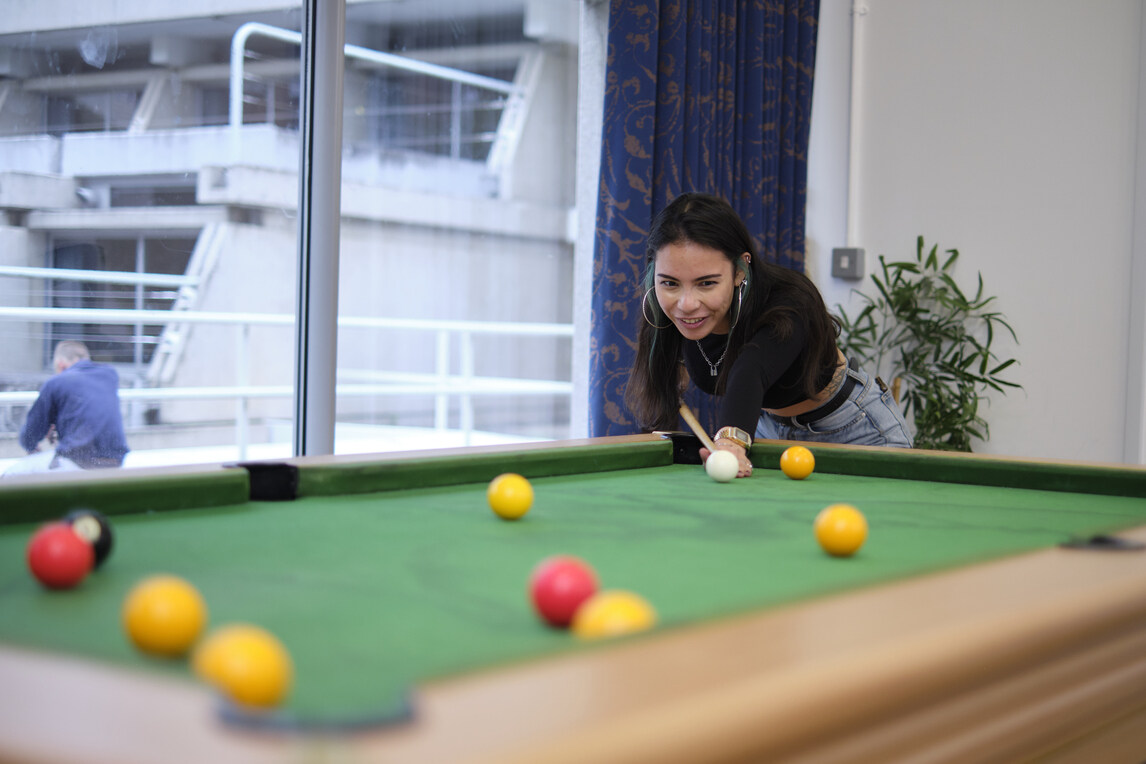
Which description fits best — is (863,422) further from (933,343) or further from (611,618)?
(611,618)

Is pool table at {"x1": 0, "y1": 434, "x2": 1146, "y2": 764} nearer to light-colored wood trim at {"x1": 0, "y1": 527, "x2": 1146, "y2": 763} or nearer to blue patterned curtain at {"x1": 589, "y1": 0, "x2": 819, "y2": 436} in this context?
light-colored wood trim at {"x1": 0, "y1": 527, "x2": 1146, "y2": 763}

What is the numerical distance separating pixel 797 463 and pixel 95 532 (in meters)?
1.40

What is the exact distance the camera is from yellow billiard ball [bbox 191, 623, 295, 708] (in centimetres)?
64

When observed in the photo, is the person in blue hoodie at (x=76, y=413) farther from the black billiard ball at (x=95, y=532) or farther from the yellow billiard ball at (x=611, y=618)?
the yellow billiard ball at (x=611, y=618)

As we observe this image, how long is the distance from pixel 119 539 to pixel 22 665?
0.62 metres

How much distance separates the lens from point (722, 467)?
2.05 meters

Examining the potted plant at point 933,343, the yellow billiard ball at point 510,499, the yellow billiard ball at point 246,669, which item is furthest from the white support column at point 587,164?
the yellow billiard ball at point 246,669

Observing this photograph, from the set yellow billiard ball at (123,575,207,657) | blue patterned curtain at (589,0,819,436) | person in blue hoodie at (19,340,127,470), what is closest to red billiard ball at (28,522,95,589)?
yellow billiard ball at (123,575,207,657)

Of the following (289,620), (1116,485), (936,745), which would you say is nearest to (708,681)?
(936,745)

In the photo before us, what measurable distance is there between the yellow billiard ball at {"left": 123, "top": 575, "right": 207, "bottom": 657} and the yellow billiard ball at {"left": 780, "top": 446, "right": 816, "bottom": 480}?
1495 mm

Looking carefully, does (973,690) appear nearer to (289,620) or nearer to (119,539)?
(289,620)

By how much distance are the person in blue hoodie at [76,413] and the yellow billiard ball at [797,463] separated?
2.62 meters

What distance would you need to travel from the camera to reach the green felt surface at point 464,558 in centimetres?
85

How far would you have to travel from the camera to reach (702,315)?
2.56 metres
